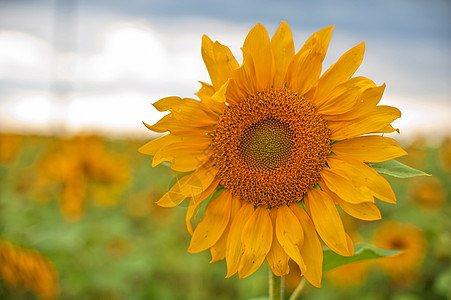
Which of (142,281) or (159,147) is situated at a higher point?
(159,147)

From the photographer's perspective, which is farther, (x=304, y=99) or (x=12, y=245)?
(x=12, y=245)

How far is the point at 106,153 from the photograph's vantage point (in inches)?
197

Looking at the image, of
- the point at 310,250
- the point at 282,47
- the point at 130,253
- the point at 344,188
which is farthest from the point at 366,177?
the point at 130,253

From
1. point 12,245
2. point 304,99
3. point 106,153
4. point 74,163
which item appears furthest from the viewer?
point 106,153

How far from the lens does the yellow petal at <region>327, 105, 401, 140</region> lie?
1.34 m

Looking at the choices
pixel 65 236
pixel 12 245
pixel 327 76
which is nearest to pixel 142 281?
pixel 65 236

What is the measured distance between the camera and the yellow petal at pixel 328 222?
134 centimetres

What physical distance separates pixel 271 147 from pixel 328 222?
0.34 m

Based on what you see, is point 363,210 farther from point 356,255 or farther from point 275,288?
point 275,288

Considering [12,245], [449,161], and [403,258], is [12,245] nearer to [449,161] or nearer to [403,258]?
[403,258]

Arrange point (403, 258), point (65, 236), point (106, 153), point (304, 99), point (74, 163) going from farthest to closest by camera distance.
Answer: point (106, 153)
point (74, 163)
point (403, 258)
point (65, 236)
point (304, 99)

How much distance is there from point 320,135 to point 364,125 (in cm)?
15

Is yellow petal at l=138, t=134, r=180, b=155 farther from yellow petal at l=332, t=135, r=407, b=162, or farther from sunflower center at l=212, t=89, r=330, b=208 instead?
yellow petal at l=332, t=135, r=407, b=162

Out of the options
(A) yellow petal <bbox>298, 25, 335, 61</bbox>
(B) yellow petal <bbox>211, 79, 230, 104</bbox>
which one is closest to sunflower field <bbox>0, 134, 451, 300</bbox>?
(B) yellow petal <bbox>211, 79, 230, 104</bbox>
